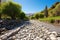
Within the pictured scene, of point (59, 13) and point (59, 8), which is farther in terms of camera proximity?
point (59, 13)

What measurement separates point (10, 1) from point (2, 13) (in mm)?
6859

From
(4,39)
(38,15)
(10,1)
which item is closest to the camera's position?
(4,39)

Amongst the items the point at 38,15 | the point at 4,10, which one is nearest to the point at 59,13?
the point at 4,10

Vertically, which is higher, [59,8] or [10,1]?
[10,1]

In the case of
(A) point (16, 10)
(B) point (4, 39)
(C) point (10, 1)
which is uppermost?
(C) point (10, 1)

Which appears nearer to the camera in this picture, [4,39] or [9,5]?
[4,39]

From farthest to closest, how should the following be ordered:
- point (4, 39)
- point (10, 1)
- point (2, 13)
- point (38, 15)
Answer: point (38, 15) < point (10, 1) < point (2, 13) < point (4, 39)

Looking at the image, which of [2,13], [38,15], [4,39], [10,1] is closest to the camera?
[4,39]

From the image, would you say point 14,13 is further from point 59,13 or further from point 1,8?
point 59,13

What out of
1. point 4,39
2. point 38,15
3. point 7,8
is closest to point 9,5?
point 7,8

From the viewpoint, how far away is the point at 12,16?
4766 cm

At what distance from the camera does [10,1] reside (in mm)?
50125

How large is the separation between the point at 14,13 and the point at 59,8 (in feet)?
52.7

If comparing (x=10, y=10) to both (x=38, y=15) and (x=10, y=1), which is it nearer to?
(x=10, y=1)
